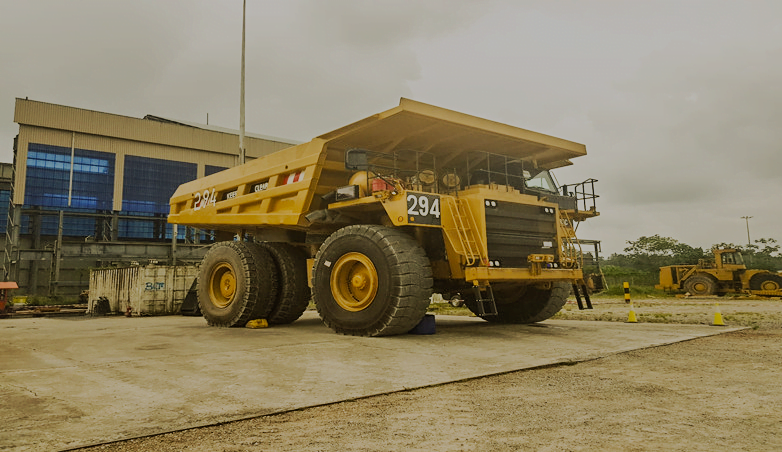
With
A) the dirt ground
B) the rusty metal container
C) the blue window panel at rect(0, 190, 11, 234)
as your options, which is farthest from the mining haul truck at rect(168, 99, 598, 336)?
the blue window panel at rect(0, 190, 11, 234)

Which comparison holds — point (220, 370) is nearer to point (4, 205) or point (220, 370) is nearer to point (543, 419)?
point (543, 419)

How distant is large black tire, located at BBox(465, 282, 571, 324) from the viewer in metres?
8.48

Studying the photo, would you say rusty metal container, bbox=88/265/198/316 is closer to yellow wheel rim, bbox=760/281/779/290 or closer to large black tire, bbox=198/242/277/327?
large black tire, bbox=198/242/277/327

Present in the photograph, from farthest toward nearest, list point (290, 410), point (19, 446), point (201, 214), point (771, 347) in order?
1. point (201, 214)
2. point (771, 347)
3. point (290, 410)
4. point (19, 446)

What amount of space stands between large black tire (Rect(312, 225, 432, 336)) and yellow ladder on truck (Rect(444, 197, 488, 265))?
49 centimetres

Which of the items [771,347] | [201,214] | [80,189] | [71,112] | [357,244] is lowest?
[771,347]

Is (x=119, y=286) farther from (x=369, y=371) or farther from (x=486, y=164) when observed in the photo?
(x=369, y=371)

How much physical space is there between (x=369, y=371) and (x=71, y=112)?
4422cm

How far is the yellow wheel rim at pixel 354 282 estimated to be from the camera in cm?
668

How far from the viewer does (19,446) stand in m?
2.50

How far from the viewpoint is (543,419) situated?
295 centimetres

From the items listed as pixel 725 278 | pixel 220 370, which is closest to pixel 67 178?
pixel 220 370

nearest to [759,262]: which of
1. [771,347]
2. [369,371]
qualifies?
[771,347]

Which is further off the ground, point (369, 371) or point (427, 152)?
point (427, 152)
